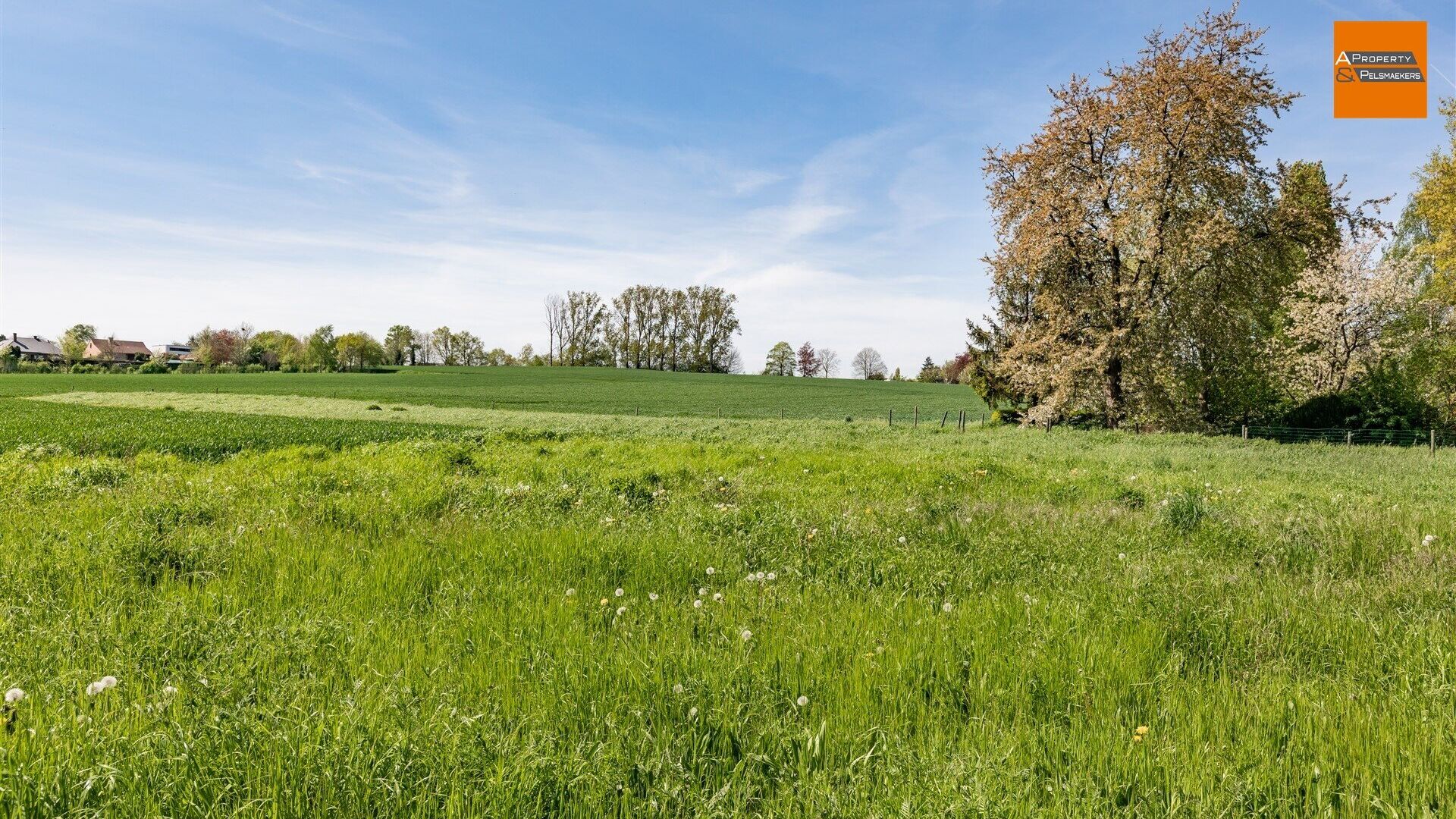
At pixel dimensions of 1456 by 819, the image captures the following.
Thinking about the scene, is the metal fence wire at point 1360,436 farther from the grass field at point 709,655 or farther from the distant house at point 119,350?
the distant house at point 119,350

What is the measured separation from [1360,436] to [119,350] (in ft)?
707

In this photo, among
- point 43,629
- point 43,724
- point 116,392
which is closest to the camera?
point 43,724

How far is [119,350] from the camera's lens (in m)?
152

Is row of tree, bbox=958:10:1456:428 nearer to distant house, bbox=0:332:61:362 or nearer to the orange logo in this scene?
the orange logo

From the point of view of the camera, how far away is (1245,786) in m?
2.67

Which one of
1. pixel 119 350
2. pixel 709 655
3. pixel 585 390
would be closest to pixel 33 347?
pixel 119 350

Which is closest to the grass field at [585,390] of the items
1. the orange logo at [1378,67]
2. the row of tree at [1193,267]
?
the row of tree at [1193,267]

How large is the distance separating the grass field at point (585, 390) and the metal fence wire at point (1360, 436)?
87.3 feet

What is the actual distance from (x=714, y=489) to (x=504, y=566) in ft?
15.0

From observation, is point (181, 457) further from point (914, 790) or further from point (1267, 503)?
point (1267, 503)

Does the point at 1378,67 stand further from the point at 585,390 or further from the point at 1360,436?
the point at 585,390

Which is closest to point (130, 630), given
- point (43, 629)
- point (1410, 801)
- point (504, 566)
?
point (43, 629)

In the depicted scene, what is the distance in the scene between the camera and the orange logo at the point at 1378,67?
19094mm

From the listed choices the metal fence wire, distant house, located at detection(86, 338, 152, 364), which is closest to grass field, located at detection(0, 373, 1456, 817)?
the metal fence wire
